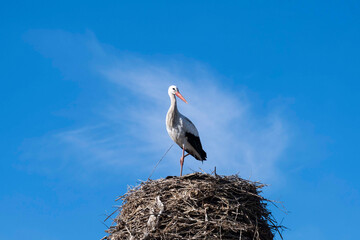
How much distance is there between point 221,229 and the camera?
8266 millimetres

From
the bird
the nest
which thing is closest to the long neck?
the bird

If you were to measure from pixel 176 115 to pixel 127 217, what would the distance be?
13.8 ft

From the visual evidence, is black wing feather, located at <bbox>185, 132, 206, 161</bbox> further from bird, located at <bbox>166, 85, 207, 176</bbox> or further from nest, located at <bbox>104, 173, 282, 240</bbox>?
nest, located at <bbox>104, 173, 282, 240</bbox>

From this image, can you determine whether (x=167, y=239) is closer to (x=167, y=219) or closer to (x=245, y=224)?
(x=167, y=219)

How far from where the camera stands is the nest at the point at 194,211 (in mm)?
8263

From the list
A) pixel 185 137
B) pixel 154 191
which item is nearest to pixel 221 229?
pixel 154 191

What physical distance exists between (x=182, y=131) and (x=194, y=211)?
4.40m

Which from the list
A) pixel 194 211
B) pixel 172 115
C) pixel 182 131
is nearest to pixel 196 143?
pixel 182 131

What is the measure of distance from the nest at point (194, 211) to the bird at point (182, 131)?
344cm

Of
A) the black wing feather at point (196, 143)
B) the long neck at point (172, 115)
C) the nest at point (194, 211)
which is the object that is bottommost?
the nest at point (194, 211)

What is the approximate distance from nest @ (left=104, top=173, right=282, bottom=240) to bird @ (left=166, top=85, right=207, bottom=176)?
3439 millimetres

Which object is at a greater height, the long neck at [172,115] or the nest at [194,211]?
the long neck at [172,115]

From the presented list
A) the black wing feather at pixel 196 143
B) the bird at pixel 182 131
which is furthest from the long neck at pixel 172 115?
→ the black wing feather at pixel 196 143

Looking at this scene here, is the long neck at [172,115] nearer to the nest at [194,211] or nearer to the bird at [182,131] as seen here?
the bird at [182,131]
